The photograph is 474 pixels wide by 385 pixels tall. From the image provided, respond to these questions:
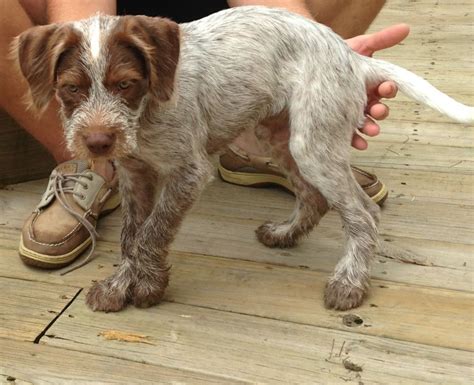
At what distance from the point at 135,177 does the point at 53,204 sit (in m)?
0.59

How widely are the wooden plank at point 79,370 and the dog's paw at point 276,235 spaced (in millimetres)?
901

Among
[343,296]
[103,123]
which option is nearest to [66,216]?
[103,123]

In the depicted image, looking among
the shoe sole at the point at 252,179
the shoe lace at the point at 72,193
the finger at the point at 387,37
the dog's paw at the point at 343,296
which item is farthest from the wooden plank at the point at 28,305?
the finger at the point at 387,37

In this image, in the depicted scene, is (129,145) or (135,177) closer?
(129,145)

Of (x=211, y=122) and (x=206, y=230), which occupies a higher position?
(x=211, y=122)

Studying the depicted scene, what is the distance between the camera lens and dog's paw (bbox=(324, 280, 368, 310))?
2.44 meters

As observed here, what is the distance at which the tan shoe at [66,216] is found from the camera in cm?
278

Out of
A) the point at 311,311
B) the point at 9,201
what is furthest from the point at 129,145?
the point at 9,201

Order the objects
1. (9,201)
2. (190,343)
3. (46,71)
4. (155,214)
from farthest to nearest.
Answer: (9,201), (155,214), (190,343), (46,71)

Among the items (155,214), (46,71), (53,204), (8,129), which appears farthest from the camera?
(8,129)

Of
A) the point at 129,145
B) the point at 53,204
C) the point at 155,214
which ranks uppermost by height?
the point at 129,145

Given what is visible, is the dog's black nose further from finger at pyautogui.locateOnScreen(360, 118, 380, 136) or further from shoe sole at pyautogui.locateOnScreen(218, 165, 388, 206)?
shoe sole at pyautogui.locateOnScreen(218, 165, 388, 206)

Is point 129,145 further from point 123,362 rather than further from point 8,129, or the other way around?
point 8,129

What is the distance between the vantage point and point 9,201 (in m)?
3.42
